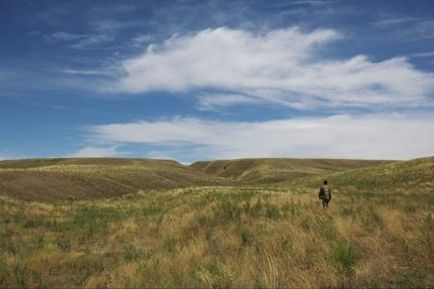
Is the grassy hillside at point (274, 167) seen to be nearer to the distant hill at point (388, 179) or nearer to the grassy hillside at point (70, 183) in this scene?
the grassy hillside at point (70, 183)

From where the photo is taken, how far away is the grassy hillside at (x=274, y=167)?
11419cm

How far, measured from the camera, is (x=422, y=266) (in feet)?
31.2

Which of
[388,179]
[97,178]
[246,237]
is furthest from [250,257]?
[97,178]

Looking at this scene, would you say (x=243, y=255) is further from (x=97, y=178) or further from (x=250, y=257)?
(x=97, y=178)

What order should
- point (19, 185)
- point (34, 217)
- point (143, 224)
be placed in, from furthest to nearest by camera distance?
point (19, 185), point (34, 217), point (143, 224)

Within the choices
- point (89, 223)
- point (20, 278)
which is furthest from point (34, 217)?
point (20, 278)

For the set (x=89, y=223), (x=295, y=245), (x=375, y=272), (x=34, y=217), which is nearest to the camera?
(x=375, y=272)

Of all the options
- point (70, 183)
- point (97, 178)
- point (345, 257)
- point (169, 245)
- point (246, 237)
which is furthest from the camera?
point (97, 178)

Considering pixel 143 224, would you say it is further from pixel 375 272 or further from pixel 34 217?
pixel 375 272

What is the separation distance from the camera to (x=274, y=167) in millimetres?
128750

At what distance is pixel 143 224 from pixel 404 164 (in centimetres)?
5275

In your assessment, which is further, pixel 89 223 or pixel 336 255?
pixel 89 223

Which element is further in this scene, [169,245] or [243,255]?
[169,245]

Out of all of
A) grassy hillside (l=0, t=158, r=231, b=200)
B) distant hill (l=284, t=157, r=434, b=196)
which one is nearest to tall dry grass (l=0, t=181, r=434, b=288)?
grassy hillside (l=0, t=158, r=231, b=200)
